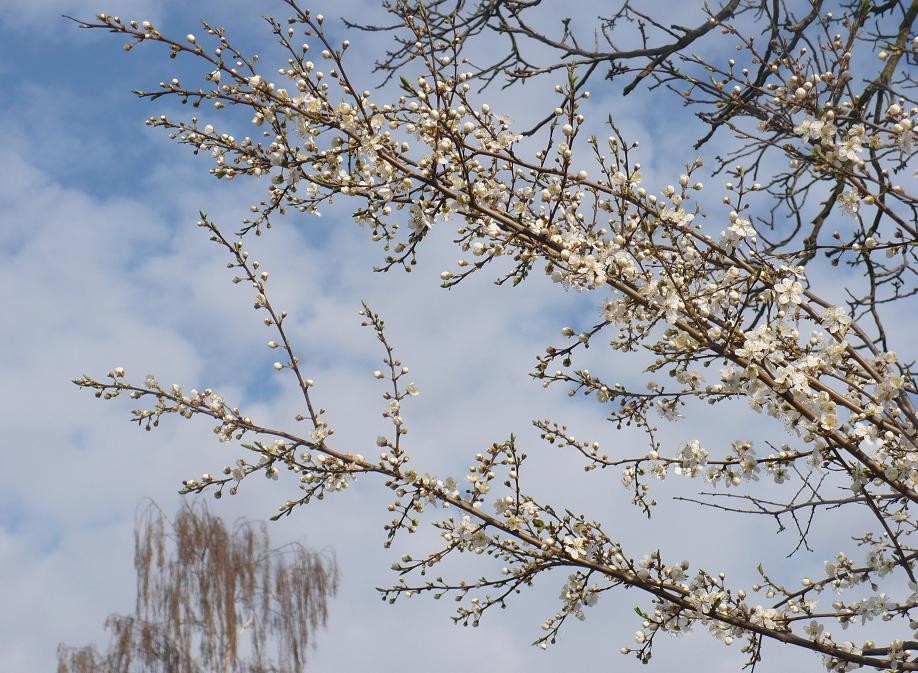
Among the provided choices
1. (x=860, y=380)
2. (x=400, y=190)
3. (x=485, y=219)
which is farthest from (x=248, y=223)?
(x=860, y=380)

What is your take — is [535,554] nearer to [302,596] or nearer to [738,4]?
[738,4]

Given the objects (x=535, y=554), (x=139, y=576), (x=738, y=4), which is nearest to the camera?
(x=535, y=554)

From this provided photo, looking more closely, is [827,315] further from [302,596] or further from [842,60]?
[302,596]

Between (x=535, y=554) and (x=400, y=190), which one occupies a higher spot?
(x=400, y=190)

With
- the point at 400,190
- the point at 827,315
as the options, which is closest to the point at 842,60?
the point at 827,315

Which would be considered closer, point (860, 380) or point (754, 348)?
point (754, 348)

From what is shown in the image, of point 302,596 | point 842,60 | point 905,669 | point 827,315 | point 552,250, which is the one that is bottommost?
point 905,669

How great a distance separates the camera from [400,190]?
259cm

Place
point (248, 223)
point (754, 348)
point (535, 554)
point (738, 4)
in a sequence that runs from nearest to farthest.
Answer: point (754, 348)
point (535, 554)
point (248, 223)
point (738, 4)

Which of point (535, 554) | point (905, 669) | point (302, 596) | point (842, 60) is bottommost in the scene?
point (905, 669)

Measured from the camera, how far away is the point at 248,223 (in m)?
3.03

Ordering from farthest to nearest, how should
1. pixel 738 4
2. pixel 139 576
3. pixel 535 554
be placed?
1. pixel 139 576
2. pixel 738 4
3. pixel 535 554

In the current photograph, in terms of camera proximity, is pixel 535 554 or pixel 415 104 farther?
pixel 535 554

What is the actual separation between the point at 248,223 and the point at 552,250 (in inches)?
46.9
